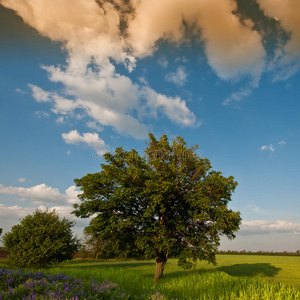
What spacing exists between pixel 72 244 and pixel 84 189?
1619 cm

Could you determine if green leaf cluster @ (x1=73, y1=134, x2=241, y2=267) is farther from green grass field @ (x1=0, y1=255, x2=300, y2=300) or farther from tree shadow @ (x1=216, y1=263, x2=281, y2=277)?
tree shadow @ (x1=216, y1=263, x2=281, y2=277)

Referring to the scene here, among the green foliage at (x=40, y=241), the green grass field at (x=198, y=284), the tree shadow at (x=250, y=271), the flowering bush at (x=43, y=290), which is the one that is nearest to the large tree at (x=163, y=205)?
the green grass field at (x=198, y=284)

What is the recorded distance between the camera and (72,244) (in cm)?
3012

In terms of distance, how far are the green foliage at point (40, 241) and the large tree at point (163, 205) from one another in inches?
520

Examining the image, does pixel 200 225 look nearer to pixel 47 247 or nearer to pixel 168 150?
pixel 168 150

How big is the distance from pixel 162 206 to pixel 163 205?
127cm

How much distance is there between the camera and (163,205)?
17422 mm

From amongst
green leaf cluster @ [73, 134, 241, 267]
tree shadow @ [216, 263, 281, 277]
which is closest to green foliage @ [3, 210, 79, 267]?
green leaf cluster @ [73, 134, 241, 267]

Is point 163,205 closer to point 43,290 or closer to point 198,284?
point 198,284

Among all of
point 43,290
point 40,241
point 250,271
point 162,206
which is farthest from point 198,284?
point 250,271

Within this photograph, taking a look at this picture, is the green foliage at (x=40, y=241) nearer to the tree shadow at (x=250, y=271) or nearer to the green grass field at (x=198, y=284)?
the green grass field at (x=198, y=284)

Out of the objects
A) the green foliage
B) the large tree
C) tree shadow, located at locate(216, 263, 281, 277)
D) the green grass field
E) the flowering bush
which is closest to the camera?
the flowering bush

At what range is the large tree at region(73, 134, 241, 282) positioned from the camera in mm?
16469

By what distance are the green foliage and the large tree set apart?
1320cm
